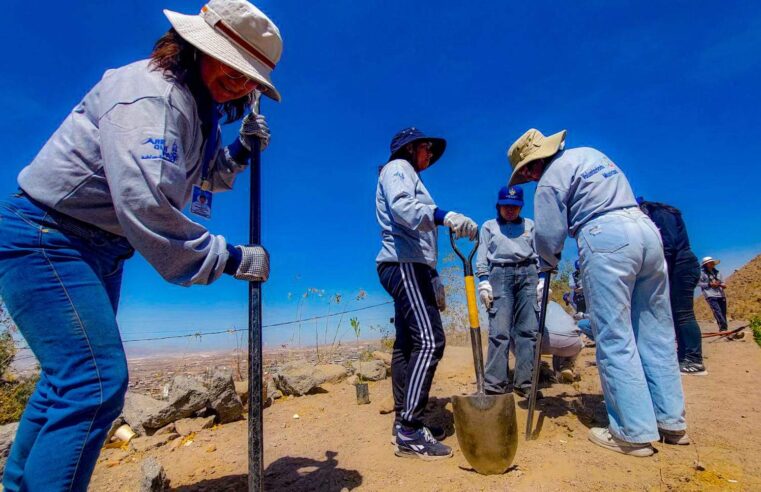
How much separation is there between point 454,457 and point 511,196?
2.62 metres

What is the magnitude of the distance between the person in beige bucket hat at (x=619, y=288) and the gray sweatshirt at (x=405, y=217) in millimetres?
777

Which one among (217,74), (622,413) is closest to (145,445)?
(217,74)

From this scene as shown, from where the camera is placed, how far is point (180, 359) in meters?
8.05

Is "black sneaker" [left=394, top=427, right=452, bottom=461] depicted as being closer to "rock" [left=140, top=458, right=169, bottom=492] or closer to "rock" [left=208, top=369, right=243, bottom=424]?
"rock" [left=140, top=458, right=169, bottom=492]

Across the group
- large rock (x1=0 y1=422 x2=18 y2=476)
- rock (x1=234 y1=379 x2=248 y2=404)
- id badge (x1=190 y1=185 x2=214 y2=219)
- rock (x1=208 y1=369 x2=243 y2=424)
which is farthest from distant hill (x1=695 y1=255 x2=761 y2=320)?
large rock (x1=0 y1=422 x2=18 y2=476)

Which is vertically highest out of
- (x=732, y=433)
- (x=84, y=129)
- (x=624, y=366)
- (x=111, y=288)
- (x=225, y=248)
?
(x=84, y=129)

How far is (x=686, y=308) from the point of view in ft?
15.5

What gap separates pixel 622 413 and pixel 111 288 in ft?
9.03

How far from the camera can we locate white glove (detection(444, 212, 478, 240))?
8.78 ft

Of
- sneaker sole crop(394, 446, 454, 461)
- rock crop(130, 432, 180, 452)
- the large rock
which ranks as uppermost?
the large rock

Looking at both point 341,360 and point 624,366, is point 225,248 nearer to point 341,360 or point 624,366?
point 624,366

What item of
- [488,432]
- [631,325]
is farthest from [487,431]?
[631,325]

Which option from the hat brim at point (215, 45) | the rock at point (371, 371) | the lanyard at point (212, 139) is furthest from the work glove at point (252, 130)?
the rock at point (371, 371)

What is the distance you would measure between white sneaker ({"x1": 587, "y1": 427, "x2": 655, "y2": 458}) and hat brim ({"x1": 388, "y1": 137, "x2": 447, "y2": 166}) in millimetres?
2198
